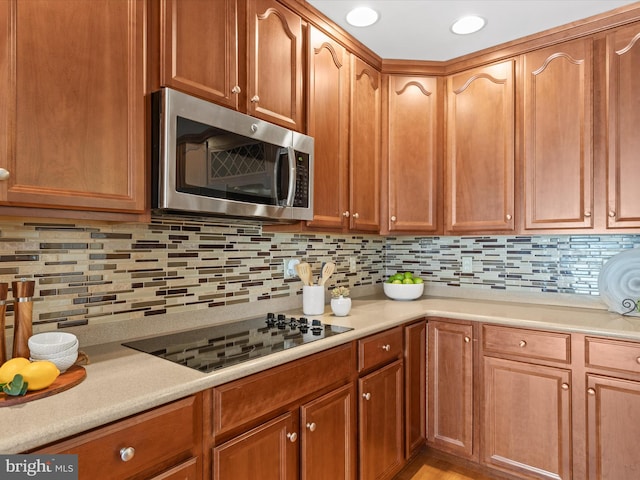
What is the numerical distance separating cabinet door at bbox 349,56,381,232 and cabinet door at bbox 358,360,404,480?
85 centimetres

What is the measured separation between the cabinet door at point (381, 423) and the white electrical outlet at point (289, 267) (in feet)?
2.34

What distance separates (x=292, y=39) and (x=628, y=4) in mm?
1698

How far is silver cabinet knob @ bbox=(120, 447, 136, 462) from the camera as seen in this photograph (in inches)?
36.9

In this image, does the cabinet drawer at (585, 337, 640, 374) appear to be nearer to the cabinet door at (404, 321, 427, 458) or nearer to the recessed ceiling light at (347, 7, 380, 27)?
the cabinet door at (404, 321, 427, 458)

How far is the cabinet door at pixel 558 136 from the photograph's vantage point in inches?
83.7

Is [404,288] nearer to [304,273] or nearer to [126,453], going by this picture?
[304,273]

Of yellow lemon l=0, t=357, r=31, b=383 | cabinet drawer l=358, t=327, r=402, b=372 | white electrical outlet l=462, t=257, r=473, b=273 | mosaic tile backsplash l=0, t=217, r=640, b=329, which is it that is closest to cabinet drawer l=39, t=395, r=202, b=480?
yellow lemon l=0, t=357, r=31, b=383

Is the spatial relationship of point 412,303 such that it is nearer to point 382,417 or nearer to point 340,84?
point 382,417

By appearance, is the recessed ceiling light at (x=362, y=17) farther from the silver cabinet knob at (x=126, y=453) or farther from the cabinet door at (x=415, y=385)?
the silver cabinet knob at (x=126, y=453)

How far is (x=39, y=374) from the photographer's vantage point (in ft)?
3.21

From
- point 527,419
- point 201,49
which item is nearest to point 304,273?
point 201,49

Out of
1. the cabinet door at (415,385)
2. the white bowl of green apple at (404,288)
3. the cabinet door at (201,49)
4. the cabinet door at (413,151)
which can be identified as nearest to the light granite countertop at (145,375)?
the cabinet door at (415,385)

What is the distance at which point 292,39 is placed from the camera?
1876 mm

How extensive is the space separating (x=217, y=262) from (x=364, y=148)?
3.71 ft
